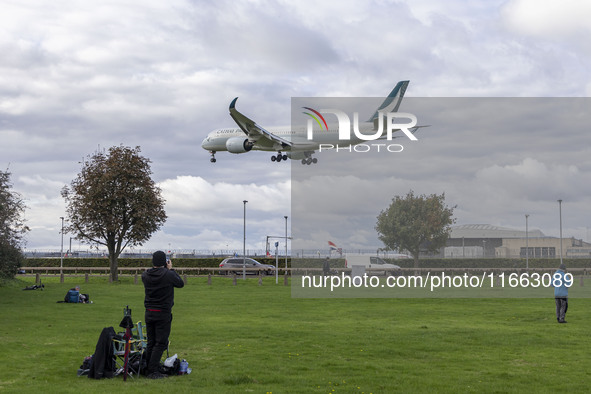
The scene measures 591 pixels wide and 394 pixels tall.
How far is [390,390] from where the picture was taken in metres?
10.1

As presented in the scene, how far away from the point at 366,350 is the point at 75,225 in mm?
33280

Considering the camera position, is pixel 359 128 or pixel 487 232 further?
pixel 487 232

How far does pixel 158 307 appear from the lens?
10.9m

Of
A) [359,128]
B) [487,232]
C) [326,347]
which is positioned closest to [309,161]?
[359,128]

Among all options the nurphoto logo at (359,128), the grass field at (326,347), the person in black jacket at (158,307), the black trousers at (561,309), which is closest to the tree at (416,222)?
the nurphoto logo at (359,128)

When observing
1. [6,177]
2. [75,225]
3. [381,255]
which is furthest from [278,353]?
[381,255]

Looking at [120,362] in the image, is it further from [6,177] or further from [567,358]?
[6,177]

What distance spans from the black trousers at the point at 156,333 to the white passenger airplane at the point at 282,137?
2527 cm

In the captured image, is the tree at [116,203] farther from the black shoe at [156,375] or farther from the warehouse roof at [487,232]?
the black shoe at [156,375]

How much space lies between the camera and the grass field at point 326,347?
10602 millimetres

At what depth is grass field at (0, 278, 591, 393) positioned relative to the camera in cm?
1060

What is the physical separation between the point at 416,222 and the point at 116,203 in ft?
61.1

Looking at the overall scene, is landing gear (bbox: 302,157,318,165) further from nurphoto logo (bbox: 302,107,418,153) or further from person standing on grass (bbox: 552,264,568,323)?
person standing on grass (bbox: 552,264,568,323)

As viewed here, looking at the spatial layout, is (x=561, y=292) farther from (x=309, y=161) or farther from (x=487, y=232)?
(x=487, y=232)
